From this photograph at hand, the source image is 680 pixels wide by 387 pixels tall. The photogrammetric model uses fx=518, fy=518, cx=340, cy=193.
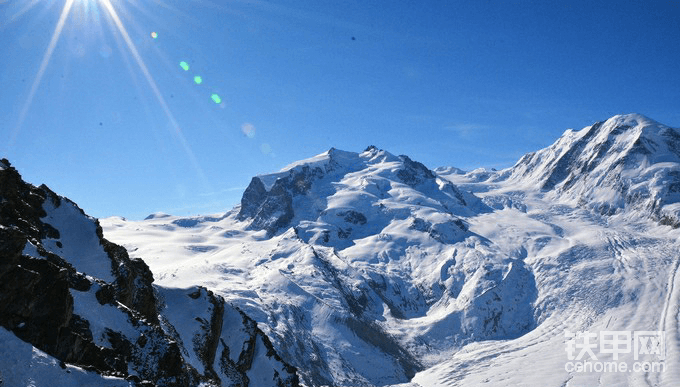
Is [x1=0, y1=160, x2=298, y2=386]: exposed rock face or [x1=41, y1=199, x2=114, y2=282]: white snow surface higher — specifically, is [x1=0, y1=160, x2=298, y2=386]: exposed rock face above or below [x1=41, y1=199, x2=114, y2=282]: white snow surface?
below

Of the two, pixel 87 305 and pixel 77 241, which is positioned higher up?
pixel 77 241

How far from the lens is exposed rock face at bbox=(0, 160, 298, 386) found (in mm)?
31922

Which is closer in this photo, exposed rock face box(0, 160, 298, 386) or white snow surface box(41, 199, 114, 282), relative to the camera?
exposed rock face box(0, 160, 298, 386)

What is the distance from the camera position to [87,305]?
133ft

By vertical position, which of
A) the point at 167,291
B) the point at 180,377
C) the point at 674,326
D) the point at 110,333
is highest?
the point at 674,326

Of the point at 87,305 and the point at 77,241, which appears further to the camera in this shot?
the point at 77,241

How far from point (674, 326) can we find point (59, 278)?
739ft

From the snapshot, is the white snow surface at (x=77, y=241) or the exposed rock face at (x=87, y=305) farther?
the white snow surface at (x=77, y=241)

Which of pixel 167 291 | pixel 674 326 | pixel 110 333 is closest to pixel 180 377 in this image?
pixel 110 333

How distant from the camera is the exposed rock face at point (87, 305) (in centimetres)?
3192

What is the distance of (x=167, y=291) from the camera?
7375 cm

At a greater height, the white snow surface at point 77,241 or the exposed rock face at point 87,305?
the white snow surface at point 77,241

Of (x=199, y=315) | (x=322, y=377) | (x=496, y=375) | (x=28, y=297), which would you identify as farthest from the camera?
(x=496, y=375)

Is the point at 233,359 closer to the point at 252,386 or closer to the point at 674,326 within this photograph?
the point at 252,386
